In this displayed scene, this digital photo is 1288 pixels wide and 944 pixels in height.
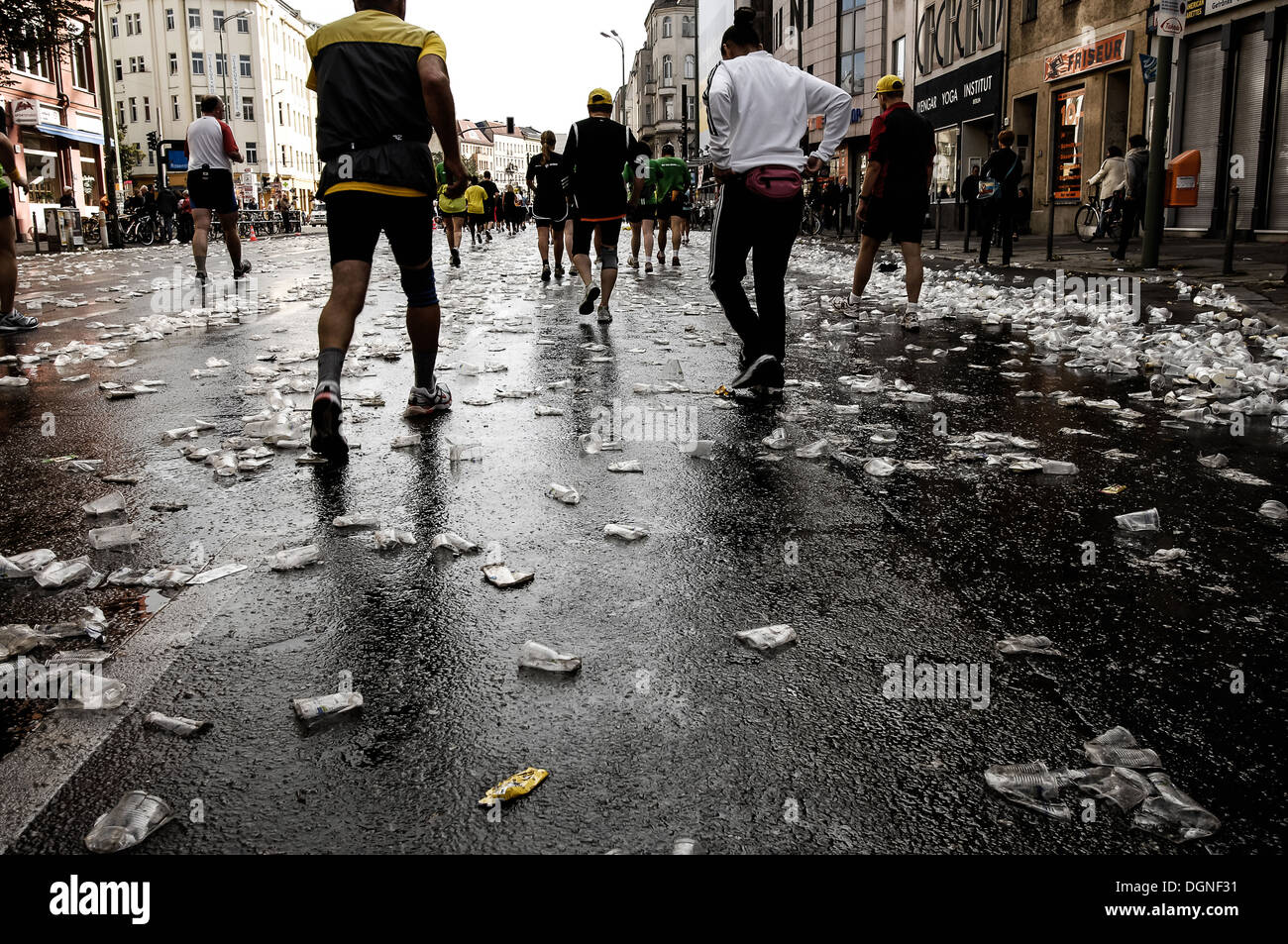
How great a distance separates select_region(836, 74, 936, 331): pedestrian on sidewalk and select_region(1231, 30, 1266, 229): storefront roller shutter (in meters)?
12.1

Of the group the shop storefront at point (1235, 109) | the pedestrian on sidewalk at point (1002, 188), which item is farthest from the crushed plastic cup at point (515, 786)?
the shop storefront at point (1235, 109)

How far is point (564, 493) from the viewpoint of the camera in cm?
398

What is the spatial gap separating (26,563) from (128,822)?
5.41ft

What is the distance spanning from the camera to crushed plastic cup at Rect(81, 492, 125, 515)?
376cm

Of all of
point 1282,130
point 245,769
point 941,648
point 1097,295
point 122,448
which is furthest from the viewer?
point 1282,130

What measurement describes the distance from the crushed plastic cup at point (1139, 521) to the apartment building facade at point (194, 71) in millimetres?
82277

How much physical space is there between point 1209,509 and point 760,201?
3.28 m

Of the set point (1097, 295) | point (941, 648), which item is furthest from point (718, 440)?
point (1097, 295)

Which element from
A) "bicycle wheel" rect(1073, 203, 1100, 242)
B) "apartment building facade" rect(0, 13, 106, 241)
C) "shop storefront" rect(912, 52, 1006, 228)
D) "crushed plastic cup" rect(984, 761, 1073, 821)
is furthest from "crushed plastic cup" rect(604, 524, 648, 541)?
"apartment building facade" rect(0, 13, 106, 241)

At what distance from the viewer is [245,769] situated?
2.03 m

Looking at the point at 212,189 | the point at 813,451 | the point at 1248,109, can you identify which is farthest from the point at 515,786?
the point at 1248,109

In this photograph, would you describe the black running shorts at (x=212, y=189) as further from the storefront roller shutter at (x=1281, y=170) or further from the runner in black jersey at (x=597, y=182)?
the storefront roller shutter at (x=1281, y=170)
